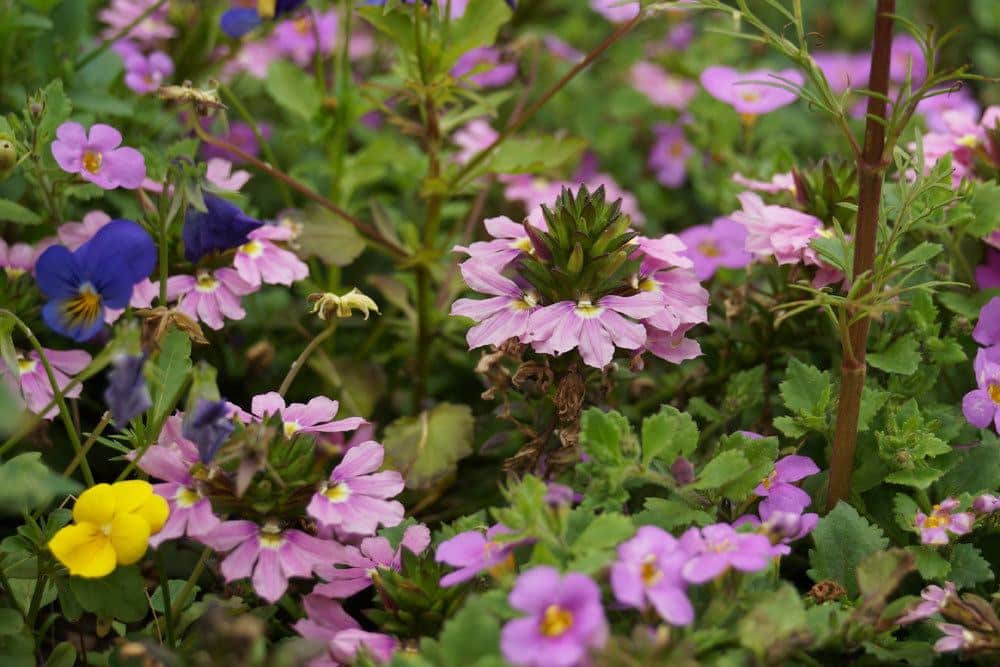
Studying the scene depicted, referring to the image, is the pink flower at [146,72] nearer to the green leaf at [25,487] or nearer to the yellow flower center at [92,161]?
the yellow flower center at [92,161]

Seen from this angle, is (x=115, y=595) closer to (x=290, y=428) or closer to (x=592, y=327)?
(x=290, y=428)

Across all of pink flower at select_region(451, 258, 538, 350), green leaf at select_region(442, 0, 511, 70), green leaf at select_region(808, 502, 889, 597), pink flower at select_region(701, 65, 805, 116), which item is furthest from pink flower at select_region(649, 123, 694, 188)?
green leaf at select_region(808, 502, 889, 597)

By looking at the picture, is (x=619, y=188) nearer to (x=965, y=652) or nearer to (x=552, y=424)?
(x=552, y=424)

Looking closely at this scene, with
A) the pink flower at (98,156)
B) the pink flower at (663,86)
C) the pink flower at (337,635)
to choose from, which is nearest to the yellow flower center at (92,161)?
the pink flower at (98,156)

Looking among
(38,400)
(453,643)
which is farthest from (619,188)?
(453,643)

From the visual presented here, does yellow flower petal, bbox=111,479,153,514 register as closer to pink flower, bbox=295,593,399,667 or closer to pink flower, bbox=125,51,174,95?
pink flower, bbox=295,593,399,667
